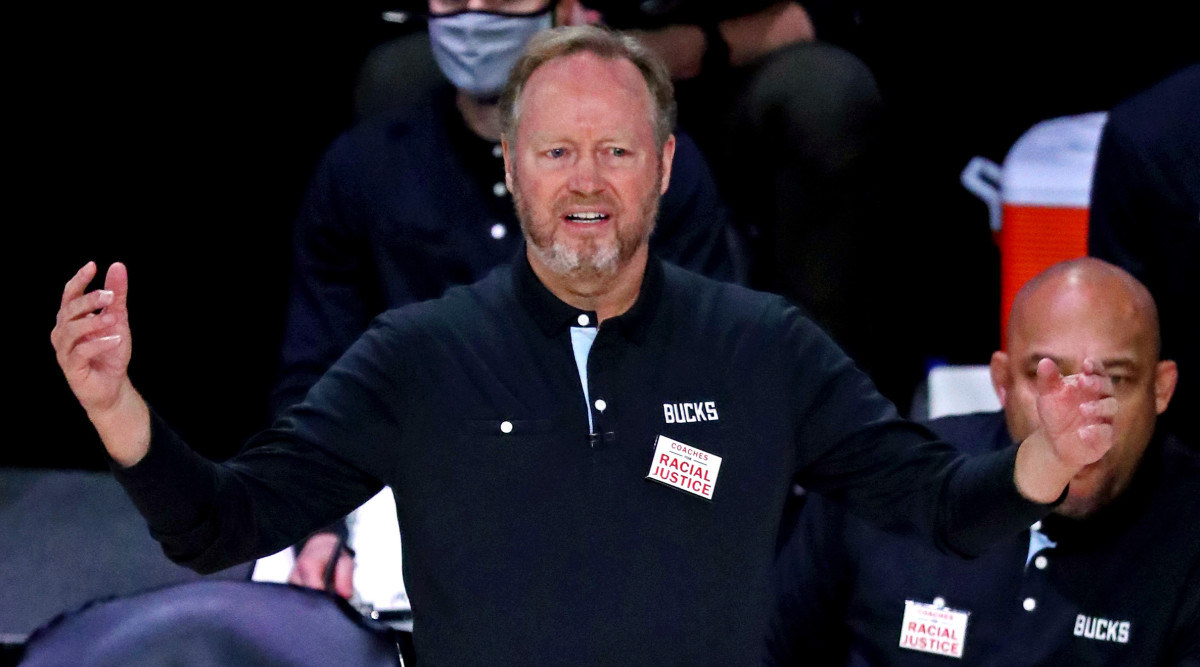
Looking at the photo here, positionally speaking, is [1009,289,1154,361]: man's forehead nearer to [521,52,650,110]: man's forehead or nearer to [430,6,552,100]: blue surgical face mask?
[521,52,650,110]: man's forehead

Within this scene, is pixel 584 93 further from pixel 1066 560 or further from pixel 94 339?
pixel 1066 560

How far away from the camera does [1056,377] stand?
6.42 ft

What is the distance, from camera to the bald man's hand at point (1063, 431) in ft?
6.30

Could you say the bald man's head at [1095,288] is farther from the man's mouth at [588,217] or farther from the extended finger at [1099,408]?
the man's mouth at [588,217]

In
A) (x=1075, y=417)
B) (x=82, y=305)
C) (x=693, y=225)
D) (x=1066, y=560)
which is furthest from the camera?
(x=693, y=225)

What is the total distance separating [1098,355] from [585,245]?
0.97 m

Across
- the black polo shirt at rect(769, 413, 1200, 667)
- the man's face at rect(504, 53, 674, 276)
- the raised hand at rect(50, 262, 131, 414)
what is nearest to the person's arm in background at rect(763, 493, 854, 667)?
the black polo shirt at rect(769, 413, 1200, 667)

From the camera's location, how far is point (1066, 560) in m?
2.66

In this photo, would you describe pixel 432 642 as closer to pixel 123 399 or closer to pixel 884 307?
pixel 123 399

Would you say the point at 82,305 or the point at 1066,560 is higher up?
the point at 82,305

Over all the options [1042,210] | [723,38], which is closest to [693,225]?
[723,38]

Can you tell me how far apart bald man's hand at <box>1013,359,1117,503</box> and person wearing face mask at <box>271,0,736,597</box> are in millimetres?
1287

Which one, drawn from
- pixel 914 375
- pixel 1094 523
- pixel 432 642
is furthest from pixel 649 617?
pixel 914 375

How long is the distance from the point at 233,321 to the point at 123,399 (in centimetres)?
231
